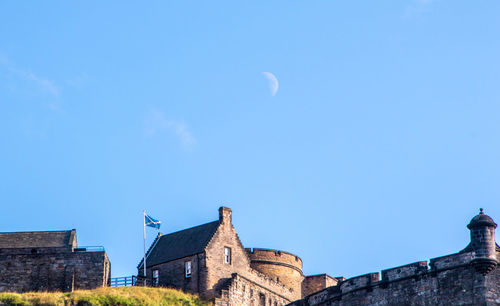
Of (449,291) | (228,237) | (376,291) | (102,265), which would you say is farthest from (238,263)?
(449,291)

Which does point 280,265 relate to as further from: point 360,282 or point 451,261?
point 451,261

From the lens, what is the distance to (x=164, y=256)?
198 feet

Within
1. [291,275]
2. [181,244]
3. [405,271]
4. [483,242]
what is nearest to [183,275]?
[181,244]

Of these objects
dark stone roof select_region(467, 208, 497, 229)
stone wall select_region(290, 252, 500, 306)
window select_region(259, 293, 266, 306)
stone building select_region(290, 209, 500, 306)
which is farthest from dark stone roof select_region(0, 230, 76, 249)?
dark stone roof select_region(467, 208, 497, 229)

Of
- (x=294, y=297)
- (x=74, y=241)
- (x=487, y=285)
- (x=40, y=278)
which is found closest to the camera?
(x=487, y=285)

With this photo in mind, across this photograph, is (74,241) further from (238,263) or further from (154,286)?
(238,263)

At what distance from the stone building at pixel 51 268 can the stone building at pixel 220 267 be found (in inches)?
202

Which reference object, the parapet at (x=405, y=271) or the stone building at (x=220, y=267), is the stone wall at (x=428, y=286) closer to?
the parapet at (x=405, y=271)

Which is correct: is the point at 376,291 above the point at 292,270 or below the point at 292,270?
below

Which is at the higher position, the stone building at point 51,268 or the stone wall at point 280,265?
the stone wall at point 280,265

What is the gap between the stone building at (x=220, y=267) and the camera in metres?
56.9

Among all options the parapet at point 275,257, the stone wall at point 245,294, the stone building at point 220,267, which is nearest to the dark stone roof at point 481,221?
the stone wall at point 245,294

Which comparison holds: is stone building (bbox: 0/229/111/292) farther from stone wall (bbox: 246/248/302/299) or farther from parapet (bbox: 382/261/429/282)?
parapet (bbox: 382/261/429/282)

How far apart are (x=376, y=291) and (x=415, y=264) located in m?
2.92
